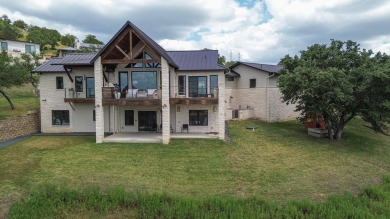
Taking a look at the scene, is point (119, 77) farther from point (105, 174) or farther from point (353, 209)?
point (353, 209)

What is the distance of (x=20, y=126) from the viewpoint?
19484 millimetres

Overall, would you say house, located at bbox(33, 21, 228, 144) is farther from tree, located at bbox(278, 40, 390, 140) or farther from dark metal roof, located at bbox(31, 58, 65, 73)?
tree, located at bbox(278, 40, 390, 140)

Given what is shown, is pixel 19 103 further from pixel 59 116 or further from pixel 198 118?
pixel 198 118

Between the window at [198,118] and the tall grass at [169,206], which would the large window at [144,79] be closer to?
the window at [198,118]

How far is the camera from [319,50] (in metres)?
19.7

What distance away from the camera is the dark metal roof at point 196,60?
2014 cm

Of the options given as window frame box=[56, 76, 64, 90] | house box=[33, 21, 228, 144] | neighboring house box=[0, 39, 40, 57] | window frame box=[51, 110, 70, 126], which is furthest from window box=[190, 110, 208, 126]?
neighboring house box=[0, 39, 40, 57]

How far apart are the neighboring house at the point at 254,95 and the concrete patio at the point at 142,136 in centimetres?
833

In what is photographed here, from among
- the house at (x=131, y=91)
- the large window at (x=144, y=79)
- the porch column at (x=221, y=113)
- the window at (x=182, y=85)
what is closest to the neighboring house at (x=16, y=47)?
the house at (x=131, y=91)

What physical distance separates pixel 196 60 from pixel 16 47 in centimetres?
4546

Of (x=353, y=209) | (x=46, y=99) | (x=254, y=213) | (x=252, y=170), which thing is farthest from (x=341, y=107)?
(x=46, y=99)

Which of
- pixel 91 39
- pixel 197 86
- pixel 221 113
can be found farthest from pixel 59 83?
pixel 91 39

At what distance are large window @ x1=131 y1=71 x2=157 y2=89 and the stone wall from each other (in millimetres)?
8616

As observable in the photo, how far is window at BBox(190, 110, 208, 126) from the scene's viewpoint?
20.9 metres
